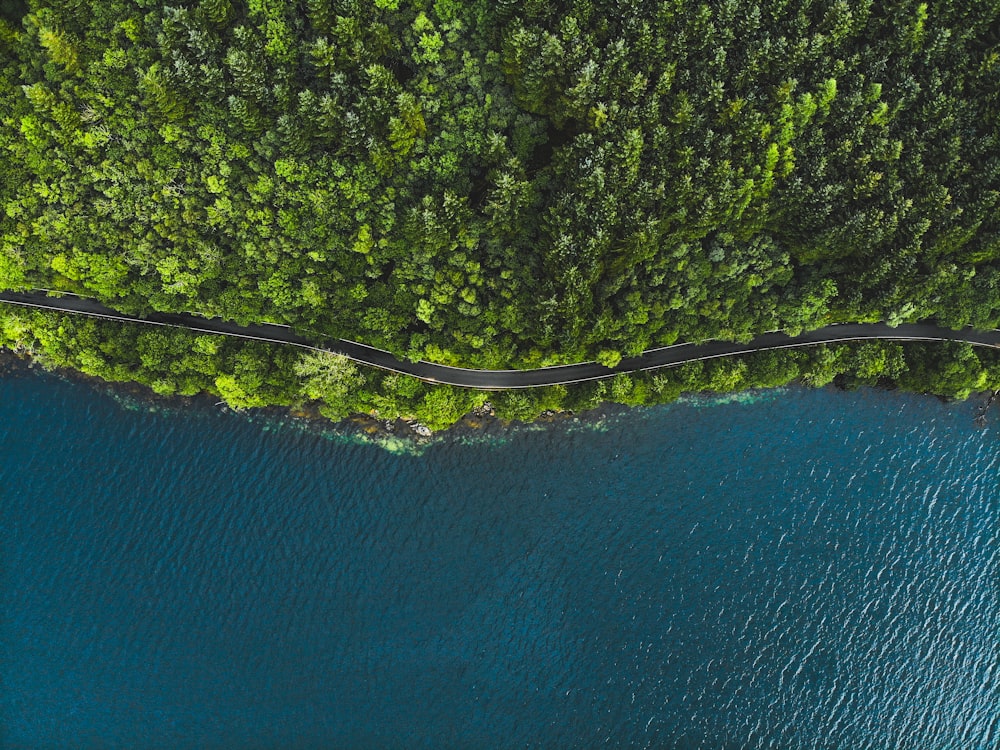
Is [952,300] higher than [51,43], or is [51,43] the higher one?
[51,43]

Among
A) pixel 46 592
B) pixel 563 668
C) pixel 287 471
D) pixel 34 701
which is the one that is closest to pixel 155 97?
pixel 287 471

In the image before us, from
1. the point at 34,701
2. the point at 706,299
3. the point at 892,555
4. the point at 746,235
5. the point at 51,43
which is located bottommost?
the point at 34,701

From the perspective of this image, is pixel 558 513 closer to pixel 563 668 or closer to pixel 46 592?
pixel 563 668

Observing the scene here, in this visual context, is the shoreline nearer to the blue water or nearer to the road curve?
the blue water

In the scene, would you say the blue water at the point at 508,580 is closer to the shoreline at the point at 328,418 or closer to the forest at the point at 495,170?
the shoreline at the point at 328,418

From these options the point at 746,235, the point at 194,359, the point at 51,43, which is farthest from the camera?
the point at 194,359

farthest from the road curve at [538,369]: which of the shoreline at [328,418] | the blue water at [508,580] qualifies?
the blue water at [508,580]

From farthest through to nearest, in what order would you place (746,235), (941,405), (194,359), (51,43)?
1. (941,405)
2. (194,359)
3. (746,235)
4. (51,43)
